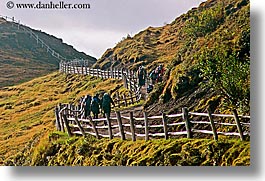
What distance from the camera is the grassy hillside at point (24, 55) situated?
21.5 feet

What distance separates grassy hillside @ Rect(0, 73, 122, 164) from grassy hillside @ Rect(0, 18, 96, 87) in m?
0.08

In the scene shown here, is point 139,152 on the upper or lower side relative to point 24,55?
lower

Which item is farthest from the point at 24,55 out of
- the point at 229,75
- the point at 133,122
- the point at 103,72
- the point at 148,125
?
the point at 229,75

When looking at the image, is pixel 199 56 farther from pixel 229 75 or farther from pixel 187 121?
pixel 187 121

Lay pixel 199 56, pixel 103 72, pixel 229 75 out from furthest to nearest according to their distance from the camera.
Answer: pixel 103 72, pixel 199 56, pixel 229 75

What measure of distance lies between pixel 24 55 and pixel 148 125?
53.1 inches

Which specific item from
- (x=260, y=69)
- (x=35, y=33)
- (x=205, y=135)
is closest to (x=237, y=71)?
(x=260, y=69)

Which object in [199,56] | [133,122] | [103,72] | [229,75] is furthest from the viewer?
[103,72]

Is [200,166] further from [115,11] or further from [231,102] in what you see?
[115,11]

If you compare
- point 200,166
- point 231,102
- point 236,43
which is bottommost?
point 200,166

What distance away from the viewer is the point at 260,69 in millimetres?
6117

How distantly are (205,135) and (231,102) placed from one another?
366 mm

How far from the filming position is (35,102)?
→ 6.71m

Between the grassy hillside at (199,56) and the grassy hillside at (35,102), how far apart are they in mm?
255
